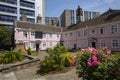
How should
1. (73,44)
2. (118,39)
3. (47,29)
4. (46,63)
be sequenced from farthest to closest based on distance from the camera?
(47,29)
(73,44)
(118,39)
(46,63)

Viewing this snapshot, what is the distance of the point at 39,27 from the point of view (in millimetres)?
46750

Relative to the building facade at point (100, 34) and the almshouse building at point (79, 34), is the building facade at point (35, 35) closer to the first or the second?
the almshouse building at point (79, 34)

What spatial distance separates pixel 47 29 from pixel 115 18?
22249mm

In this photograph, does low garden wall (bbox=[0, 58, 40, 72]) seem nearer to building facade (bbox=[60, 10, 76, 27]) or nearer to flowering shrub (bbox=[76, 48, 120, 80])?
flowering shrub (bbox=[76, 48, 120, 80])

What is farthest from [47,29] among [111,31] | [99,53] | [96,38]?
[99,53]

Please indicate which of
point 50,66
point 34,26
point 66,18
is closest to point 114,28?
point 50,66

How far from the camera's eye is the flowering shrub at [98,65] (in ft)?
20.1

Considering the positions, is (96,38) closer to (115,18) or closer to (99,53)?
(115,18)

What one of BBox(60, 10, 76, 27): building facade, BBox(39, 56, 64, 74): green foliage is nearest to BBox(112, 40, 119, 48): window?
BBox(39, 56, 64, 74): green foliage

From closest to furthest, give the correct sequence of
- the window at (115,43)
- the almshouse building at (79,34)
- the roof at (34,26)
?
the window at (115,43)
the almshouse building at (79,34)
the roof at (34,26)

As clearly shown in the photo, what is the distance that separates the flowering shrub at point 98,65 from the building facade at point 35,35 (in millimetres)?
32676

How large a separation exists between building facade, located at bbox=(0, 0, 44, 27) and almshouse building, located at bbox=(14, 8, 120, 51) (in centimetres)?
1188

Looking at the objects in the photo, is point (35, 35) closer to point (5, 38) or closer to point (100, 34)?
point (5, 38)

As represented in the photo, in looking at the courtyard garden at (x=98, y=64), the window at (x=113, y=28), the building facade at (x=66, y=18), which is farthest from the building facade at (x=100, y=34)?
the building facade at (x=66, y=18)
